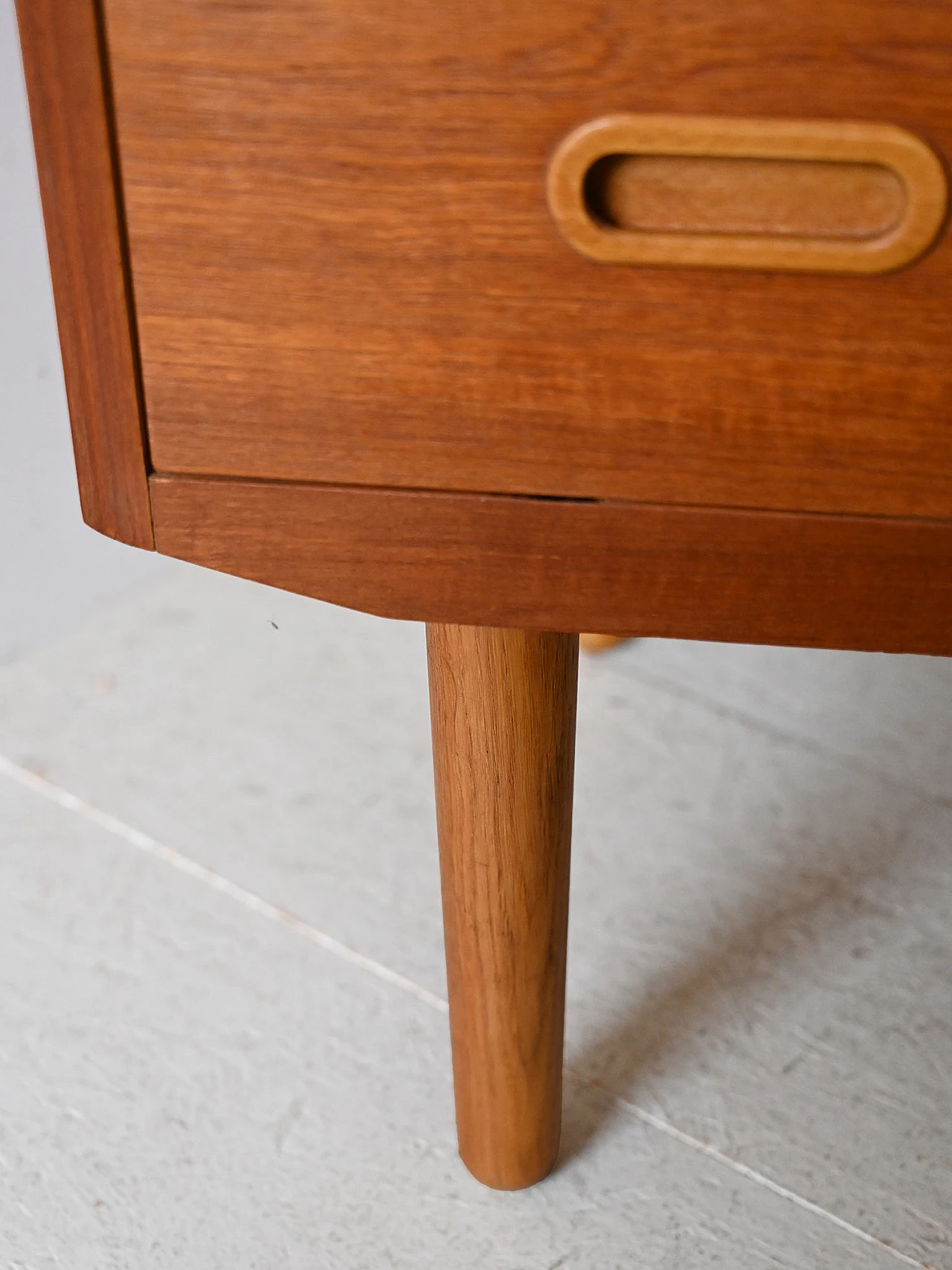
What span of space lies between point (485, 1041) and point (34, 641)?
28.1 inches

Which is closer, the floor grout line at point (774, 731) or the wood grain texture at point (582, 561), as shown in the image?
the wood grain texture at point (582, 561)

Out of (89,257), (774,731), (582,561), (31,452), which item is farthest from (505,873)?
(31,452)

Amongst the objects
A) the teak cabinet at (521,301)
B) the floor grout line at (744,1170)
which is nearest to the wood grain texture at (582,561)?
the teak cabinet at (521,301)

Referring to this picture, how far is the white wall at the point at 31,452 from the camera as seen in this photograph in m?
1.15

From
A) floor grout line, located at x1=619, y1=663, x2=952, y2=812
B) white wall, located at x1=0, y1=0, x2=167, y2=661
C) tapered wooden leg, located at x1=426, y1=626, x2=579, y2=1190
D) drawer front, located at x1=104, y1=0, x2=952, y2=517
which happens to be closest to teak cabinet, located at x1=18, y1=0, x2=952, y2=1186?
drawer front, located at x1=104, y1=0, x2=952, y2=517

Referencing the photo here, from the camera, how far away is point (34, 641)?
1248mm

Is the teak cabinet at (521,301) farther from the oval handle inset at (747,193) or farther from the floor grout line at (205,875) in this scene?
the floor grout line at (205,875)

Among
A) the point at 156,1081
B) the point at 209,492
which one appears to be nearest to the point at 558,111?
the point at 209,492

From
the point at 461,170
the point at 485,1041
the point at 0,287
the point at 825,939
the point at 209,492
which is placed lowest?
the point at 825,939

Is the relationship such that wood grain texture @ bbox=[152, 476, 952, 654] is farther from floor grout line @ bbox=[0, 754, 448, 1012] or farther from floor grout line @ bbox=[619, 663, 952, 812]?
floor grout line @ bbox=[619, 663, 952, 812]

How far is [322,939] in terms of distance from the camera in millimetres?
909

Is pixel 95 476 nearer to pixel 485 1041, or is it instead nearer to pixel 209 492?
pixel 209 492

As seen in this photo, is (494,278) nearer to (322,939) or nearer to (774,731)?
(322,939)

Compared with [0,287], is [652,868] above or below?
below
